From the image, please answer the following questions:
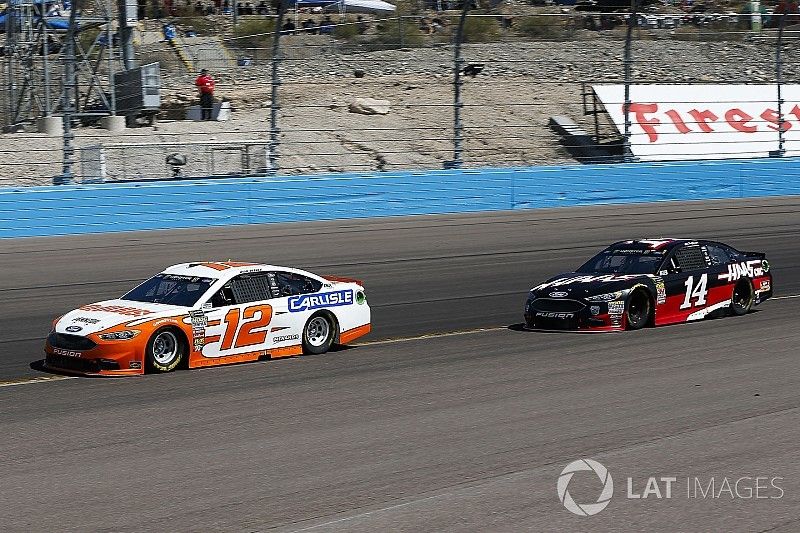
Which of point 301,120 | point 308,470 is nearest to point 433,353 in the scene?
point 308,470

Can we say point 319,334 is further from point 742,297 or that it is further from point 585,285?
point 742,297

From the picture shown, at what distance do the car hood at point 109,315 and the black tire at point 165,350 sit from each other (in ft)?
0.64

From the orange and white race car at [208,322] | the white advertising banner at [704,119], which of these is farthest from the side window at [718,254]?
the white advertising banner at [704,119]

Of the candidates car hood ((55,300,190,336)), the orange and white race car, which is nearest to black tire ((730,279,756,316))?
the orange and white race car

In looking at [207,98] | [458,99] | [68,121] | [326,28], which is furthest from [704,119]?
[68,121]

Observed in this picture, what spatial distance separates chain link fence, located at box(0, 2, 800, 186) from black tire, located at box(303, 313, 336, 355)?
10.3 meters

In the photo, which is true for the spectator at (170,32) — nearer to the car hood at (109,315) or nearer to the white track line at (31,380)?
the car hood at (109,315)

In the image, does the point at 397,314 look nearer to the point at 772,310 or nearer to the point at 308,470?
the point at 772,310

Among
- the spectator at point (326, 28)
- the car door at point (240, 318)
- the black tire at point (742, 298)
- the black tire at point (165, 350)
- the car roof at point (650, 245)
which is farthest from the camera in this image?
the spectator at point (326, 28)

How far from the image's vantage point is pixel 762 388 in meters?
10.2

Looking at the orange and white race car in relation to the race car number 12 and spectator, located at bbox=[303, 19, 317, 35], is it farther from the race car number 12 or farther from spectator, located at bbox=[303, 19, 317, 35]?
spectator, located at bbox=[303, 19, 317, 35]

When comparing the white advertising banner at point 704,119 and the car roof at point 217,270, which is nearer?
the car roof at point 217,270

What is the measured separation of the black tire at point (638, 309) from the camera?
13.7 metres

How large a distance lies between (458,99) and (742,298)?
33.5 feet
